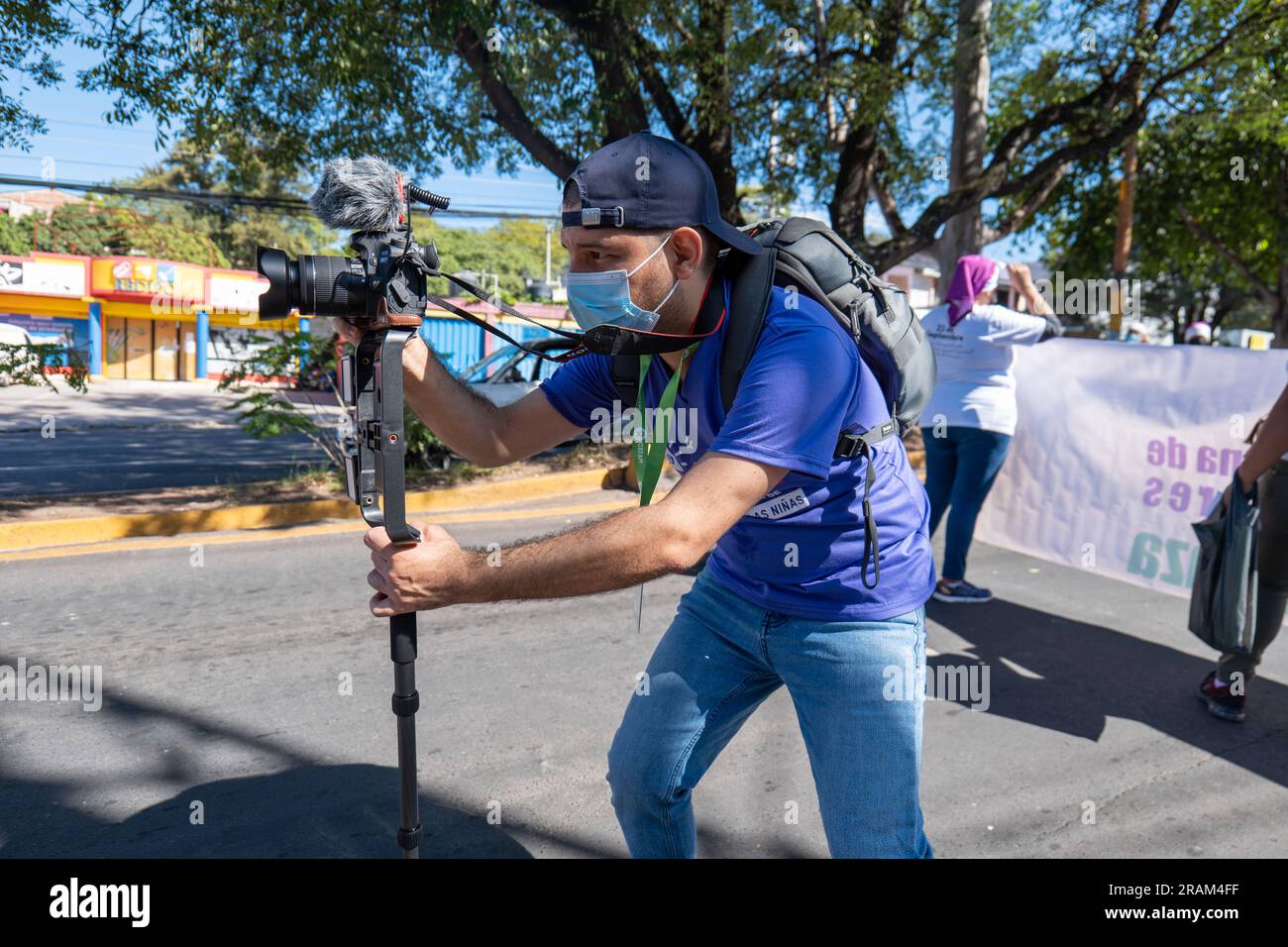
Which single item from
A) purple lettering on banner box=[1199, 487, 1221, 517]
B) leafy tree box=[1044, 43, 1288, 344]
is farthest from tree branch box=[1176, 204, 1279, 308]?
purple lettering on banner box=[1199, 487, 1221, 517]

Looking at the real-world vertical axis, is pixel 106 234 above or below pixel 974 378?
above

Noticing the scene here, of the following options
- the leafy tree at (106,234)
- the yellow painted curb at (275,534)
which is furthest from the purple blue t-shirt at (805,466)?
the leafy tree at (106,234)

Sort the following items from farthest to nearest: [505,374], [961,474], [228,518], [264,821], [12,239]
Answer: [12,239], [505,374], [228,518], [961,474], [264,821]

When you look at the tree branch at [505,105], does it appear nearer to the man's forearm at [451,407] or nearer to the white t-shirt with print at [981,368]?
the white t-shirt with print at [981,368]

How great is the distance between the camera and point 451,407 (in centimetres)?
225

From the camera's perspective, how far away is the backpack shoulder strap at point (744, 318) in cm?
179

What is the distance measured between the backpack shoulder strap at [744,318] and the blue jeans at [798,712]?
511 millimetres

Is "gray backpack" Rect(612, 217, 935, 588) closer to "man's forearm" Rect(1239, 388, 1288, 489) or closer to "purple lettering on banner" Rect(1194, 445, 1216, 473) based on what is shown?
"man's forearm" Rect(1239, 388, 1288, 489)

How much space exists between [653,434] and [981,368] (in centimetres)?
367

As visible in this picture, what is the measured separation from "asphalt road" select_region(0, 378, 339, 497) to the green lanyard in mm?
7759

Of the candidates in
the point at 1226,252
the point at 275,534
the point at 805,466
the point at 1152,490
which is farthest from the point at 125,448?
the point at 1226,252

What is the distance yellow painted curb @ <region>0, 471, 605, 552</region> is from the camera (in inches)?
254

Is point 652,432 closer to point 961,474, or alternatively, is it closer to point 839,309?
point 839,309
